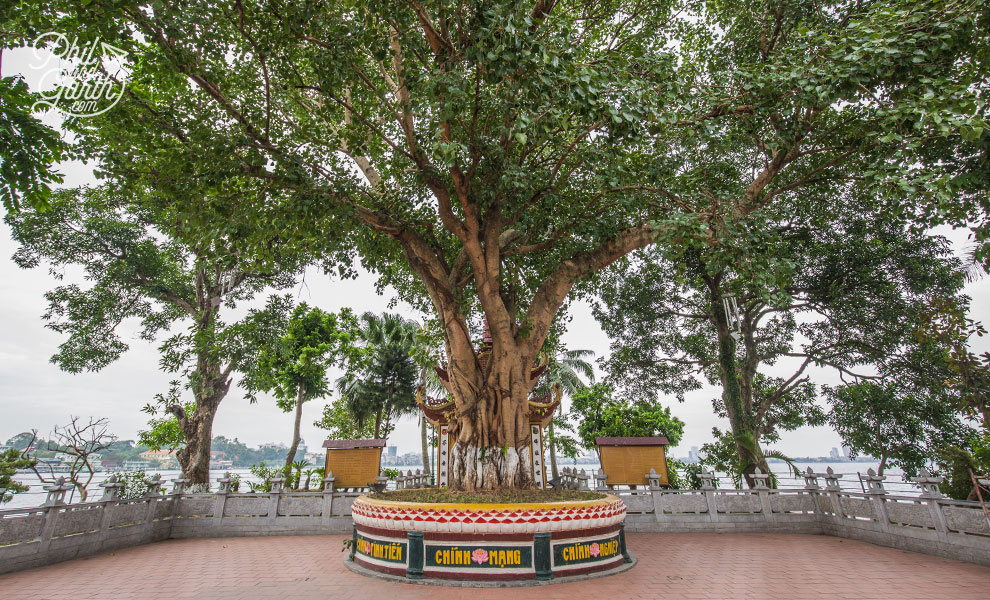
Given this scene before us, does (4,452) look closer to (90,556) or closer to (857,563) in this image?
(90,556)

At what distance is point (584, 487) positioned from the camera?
12422 millimetres

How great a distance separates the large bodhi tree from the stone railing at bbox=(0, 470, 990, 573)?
5.62 meters

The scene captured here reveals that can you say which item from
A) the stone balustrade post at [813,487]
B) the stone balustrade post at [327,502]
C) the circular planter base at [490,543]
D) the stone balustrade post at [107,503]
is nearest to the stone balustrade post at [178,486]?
the stone balustrade post at [107,503]

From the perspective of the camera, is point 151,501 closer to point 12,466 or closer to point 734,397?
point 12,466

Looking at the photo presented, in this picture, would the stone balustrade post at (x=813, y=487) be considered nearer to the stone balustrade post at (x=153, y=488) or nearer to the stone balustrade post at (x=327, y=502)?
the stone balustrade post at (x=327, y=502)

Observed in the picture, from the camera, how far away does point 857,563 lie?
24.8 ft

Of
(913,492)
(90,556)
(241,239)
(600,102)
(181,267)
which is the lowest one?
(90,556)

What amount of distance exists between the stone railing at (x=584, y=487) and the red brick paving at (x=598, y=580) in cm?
47

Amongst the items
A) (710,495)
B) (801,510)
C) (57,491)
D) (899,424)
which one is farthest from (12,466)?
(899,424)

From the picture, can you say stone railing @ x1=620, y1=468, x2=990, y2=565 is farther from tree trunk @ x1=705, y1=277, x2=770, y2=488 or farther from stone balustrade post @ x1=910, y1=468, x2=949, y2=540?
tree trunk @ x1=705, y1=277, x2=770, y2=488

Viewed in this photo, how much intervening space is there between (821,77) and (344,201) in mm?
6883

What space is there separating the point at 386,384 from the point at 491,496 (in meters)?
18.1

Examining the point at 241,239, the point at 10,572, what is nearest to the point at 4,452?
the point at 10,572

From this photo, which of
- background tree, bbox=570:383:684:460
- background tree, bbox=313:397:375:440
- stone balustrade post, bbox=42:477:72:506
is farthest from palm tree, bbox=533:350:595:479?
stone balustrade post, bbox=42:477:72:506
